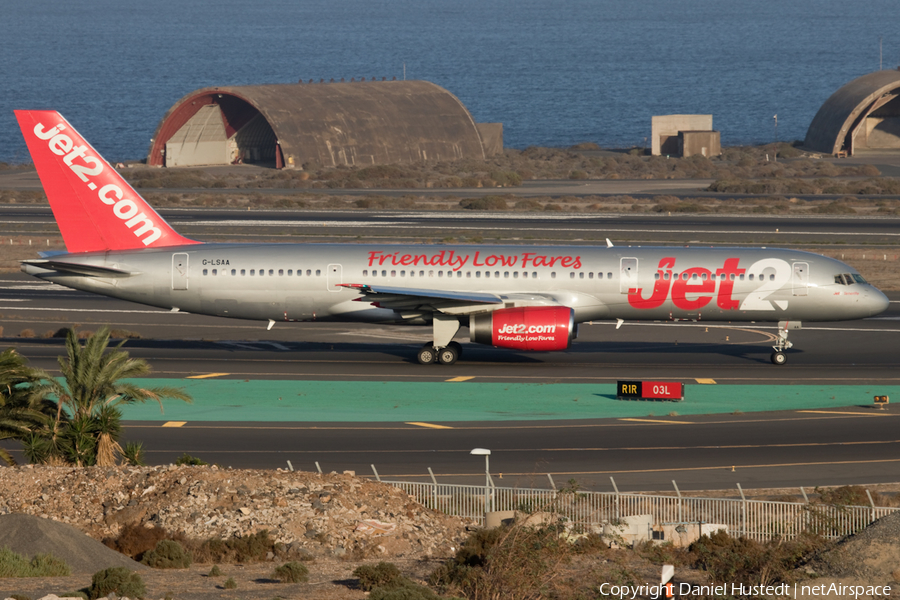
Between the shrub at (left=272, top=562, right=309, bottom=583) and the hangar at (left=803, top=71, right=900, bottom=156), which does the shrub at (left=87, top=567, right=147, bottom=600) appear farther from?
the hangar at (left=803, top=71, right=900, bottom=156)

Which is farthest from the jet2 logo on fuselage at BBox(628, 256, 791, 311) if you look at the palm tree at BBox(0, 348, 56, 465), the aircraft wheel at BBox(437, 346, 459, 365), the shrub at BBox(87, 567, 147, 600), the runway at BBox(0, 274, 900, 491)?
the shrub at BBox(87, 567, 147, 600)

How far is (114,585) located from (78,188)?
92.8 feet

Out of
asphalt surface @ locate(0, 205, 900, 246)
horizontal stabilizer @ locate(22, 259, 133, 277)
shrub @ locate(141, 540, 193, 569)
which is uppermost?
asphalt surface @ locate(0, 205, 900, 246)

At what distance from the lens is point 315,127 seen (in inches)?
5049

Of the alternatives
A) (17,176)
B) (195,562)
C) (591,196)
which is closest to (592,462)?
(195,562)

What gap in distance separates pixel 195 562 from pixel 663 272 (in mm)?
25634

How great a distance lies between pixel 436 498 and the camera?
90.0ft

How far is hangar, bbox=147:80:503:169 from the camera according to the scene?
126 m

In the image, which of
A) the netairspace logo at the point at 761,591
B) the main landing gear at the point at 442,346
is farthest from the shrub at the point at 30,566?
the main landing gear at the point at 442,346

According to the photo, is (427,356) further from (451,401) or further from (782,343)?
(782,343)

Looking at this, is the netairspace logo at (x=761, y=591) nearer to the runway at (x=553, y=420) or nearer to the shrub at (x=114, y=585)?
the shrub at (x=114, y=585)

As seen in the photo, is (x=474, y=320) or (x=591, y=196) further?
(x=591, y=196)

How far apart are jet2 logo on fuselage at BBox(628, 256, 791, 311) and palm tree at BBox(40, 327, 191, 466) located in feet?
65.2

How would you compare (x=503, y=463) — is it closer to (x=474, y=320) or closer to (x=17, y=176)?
(x=474, y=320)
